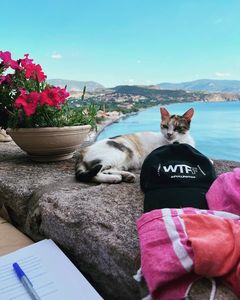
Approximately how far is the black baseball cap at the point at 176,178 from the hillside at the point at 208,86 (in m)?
0.96

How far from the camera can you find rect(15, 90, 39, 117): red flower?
45.7 inches

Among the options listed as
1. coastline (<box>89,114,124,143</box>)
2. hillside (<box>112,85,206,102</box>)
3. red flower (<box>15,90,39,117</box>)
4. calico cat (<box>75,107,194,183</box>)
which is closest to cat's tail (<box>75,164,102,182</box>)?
calico cat (<box>75,107,194,183</box>)

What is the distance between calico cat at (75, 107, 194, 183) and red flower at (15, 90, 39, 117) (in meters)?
0.26

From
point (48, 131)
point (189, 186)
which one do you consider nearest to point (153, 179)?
point (189, 186)

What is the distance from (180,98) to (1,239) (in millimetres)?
1375

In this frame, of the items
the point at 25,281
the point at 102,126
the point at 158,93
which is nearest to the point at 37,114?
the point at 102,126

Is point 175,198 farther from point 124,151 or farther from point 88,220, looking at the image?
point 124,151

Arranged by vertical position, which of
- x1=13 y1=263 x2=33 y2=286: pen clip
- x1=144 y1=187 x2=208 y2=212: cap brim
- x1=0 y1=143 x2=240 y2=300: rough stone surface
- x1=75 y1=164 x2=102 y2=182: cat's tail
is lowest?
x1=13 y1=263 x2=33 y2=286: pen clip

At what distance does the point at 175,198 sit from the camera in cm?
68

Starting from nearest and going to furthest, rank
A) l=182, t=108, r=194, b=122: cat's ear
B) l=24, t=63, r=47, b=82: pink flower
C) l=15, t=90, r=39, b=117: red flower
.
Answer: l=15, t=90, r=39, b=117: red flower, l=24, t=63, r=47, b=82: pink flower, l=182, t=108, r=194, b=122: cat's ear

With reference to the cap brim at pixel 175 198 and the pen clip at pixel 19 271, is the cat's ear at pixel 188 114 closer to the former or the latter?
the cap brim at pixel 175 198

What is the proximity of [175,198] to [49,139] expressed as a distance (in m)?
0.67

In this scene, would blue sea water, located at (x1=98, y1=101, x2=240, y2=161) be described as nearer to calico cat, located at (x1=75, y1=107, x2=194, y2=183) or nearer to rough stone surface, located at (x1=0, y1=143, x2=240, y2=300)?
calico cat, located at (x1=75, y1=107, x2=194, y2=183)

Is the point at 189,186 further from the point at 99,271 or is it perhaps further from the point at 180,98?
the point at 180,98
